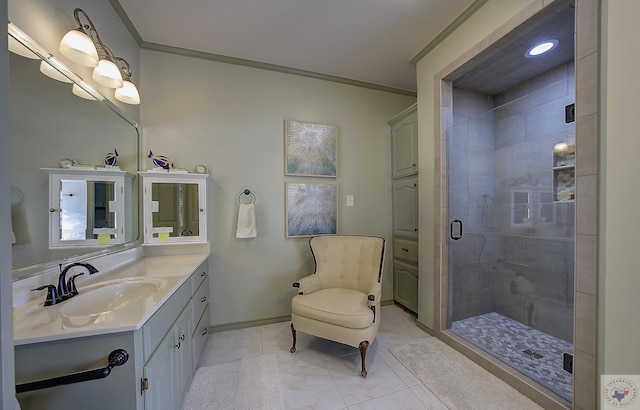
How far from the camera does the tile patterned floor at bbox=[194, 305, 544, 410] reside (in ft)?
4.59

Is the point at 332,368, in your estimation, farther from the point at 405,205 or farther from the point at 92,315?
the point at 405,205

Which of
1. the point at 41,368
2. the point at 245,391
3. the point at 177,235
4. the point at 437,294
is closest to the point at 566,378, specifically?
the point at 437,294

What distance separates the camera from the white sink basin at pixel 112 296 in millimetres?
1108

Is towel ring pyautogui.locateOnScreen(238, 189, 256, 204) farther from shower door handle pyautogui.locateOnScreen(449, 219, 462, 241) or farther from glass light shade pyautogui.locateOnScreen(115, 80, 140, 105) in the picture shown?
shower door handle pyautogui.locateOnScreen(449, 219, 462, 241)

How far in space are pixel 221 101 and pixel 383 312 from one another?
111 inches

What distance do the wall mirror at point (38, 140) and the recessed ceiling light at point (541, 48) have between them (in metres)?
3.21

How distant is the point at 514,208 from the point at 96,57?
3.67 meters

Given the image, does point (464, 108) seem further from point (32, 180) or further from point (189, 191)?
point (32, 180)

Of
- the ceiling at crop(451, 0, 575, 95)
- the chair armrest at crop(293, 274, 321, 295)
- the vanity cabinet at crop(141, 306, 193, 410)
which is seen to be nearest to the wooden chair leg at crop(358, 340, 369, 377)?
the chair armrest at crop(293, 274, 321, 295)

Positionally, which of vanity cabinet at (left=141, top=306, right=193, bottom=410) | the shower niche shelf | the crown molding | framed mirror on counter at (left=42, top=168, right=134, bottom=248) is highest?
the crown molding

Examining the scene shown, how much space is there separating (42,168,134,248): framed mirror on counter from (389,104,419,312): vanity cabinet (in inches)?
103

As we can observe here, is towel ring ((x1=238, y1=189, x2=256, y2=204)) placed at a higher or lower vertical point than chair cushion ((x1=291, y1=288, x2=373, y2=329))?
higher

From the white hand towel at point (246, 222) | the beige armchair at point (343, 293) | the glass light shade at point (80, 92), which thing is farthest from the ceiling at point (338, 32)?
the beige armchair at point (343, 293)

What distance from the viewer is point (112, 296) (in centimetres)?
127
